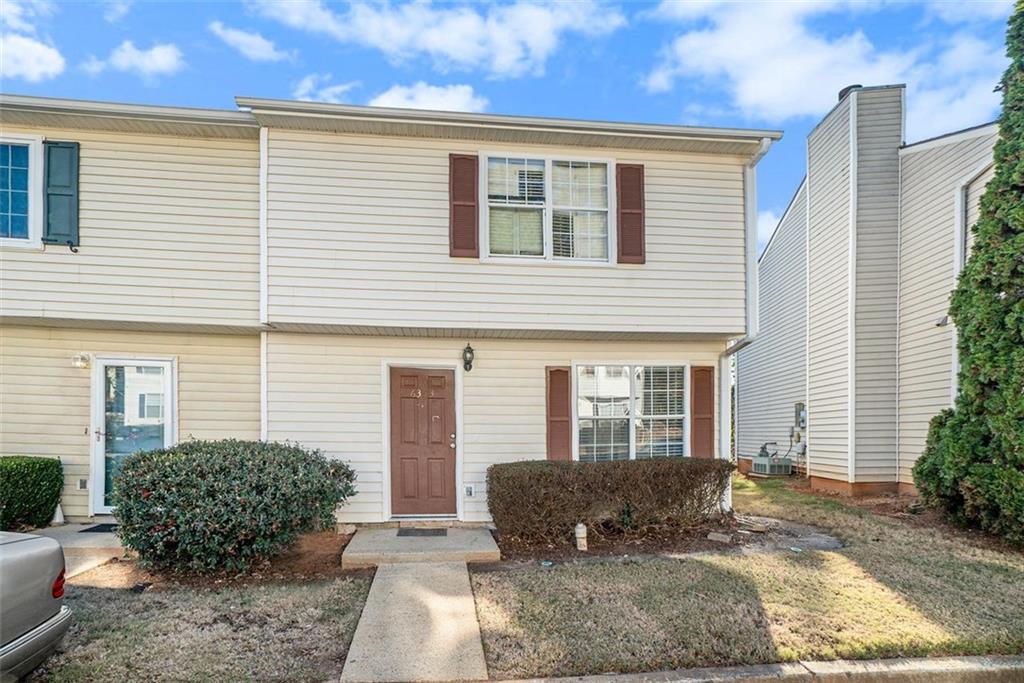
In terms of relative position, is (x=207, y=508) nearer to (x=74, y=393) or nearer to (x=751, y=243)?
(x=74, y=393)

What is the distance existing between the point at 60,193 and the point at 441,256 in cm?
451

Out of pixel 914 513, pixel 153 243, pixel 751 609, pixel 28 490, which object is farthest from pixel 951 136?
pixel 28 490

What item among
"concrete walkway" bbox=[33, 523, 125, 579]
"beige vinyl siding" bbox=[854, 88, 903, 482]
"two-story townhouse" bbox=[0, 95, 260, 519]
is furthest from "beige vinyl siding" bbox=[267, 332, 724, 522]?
"beige vinyl siding" bbox=[854, 88, 903, 482]

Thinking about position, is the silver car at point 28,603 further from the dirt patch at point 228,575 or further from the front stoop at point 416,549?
the front stoop at point 416,549

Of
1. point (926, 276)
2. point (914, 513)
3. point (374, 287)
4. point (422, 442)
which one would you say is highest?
point (926, 276)

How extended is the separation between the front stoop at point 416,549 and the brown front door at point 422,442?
67cm

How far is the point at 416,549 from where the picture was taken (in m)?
5.43

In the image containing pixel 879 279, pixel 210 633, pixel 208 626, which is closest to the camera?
pixel 210 633

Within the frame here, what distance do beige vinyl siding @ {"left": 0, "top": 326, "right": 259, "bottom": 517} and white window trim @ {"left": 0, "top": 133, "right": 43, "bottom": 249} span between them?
1136mm

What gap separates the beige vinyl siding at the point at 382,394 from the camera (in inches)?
255

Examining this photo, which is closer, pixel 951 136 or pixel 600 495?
pixel 600 495

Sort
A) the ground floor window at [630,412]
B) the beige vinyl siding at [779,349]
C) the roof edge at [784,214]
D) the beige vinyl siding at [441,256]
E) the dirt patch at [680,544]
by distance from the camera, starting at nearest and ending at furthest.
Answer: the dirt patch at [680,544] < the beige vinyl siding at [441,256] < the ground floor window at [630,412] < the roof edge at [784,214] < the beige vinyl siding at [779,349]

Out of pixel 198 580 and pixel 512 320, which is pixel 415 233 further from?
pixel 198 580

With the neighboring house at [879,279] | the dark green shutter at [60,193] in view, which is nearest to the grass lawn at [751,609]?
the neighboring house at [879,279]
